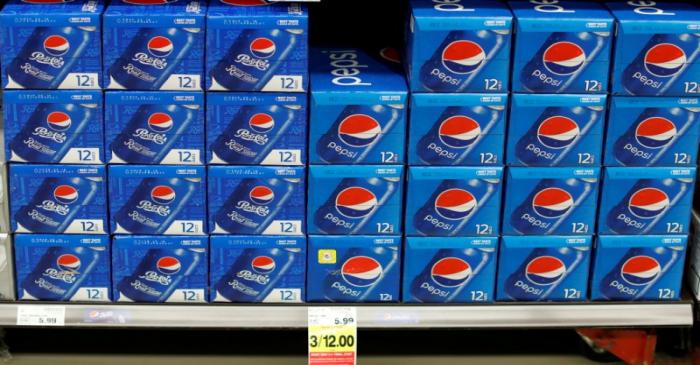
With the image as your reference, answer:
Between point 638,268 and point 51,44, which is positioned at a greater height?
point 51,44

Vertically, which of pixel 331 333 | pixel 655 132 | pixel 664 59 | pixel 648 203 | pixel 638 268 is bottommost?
pixel 331 333

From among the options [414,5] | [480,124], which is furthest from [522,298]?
[414,5]

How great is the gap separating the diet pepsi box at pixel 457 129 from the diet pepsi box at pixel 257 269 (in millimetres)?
392

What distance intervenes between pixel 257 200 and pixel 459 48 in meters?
0.62

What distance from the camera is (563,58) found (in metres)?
2.41

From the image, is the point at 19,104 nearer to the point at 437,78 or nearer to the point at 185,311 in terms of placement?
the point at 185,311

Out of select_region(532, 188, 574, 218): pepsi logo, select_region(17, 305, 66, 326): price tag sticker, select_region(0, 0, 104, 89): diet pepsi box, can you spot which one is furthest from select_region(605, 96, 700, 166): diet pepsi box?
select_region(17, 305, 66, 326): price tag sticker

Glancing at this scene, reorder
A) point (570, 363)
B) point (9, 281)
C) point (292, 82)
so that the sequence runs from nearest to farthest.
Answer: point (292, 82)
point (9, 281)
point (570, 363)

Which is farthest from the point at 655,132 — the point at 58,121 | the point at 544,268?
the point at 58,121

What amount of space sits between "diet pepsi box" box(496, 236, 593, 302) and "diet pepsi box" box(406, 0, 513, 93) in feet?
1.37

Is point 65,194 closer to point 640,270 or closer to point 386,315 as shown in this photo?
point 386,315

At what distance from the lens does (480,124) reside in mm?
2463

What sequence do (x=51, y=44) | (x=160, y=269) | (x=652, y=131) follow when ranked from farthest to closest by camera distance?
(x=160, y=269), (x=652, y=131), (x=51, y=44)

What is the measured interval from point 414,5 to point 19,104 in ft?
3.19
